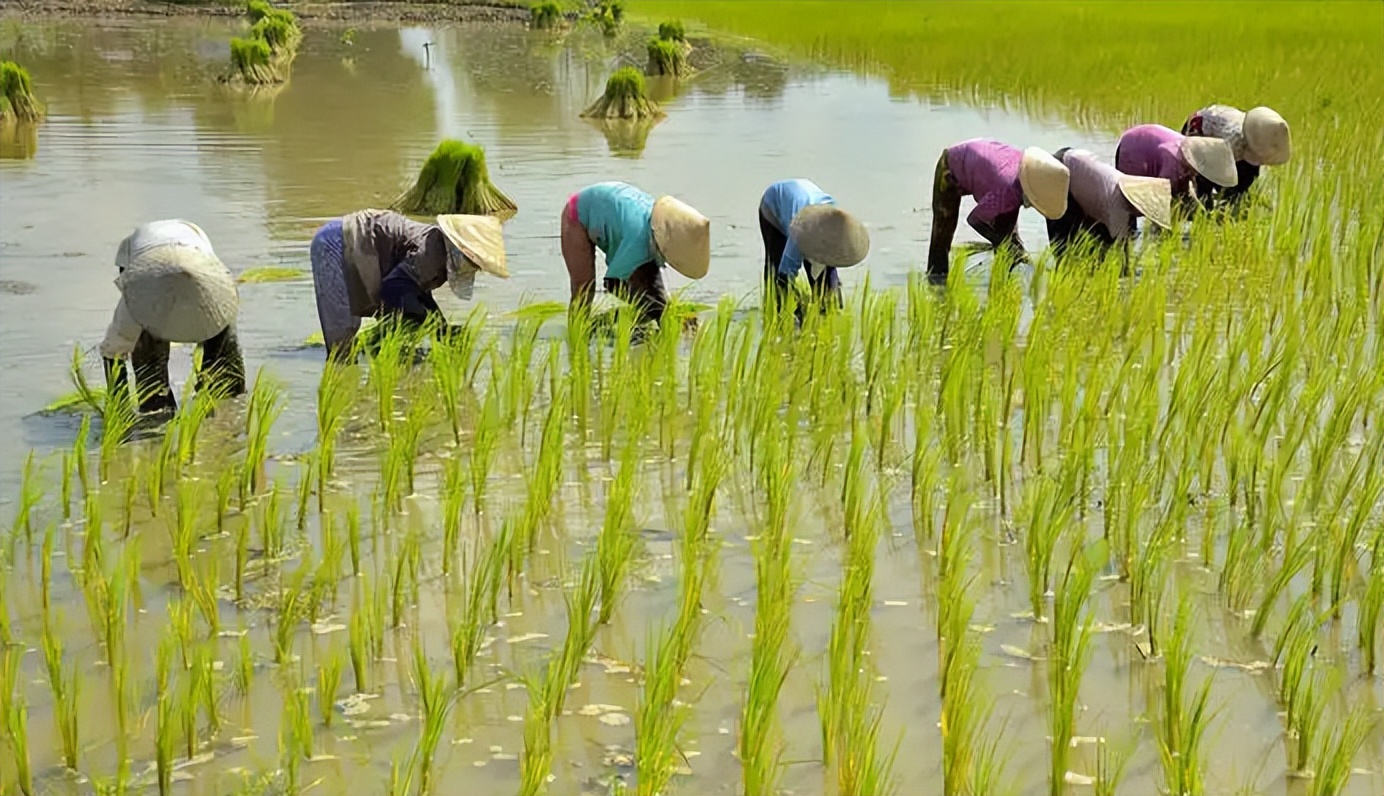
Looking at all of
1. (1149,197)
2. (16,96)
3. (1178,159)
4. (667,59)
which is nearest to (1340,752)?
(1149,197)

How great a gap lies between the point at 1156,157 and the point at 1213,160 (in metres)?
0.29

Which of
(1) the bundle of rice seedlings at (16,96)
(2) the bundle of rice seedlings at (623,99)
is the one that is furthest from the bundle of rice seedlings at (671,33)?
(1) the bundle of rice seedlings at (16,96)

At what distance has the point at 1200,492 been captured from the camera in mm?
3395

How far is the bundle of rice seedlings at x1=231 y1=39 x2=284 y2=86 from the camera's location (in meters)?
12.8

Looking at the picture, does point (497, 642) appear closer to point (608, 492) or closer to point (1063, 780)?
point (608, 492)

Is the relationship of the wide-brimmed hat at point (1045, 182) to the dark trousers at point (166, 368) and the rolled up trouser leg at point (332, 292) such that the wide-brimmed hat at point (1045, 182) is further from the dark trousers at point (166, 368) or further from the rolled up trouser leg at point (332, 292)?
the dark trousers at point (166, 368)

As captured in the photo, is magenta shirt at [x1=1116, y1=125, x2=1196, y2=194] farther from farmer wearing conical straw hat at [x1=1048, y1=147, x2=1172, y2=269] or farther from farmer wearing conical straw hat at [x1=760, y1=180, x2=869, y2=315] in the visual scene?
farmer wearing conical straw hat at [x1=760, y1=180, x2=869, y2=315]

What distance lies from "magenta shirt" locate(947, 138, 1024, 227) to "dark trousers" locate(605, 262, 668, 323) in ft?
4.88

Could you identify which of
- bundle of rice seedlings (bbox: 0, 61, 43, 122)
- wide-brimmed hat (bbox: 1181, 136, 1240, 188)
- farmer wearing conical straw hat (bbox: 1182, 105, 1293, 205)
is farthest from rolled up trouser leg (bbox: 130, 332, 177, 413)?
bundle of rice seedlings (bbox: 0, 61, 43, 122)

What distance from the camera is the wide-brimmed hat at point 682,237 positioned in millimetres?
4414

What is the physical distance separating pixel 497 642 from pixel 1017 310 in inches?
93.3

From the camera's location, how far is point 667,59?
47.3ft

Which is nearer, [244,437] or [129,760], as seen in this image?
[129,760]

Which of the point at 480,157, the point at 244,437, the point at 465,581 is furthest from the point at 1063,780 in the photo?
the point at 480,157
